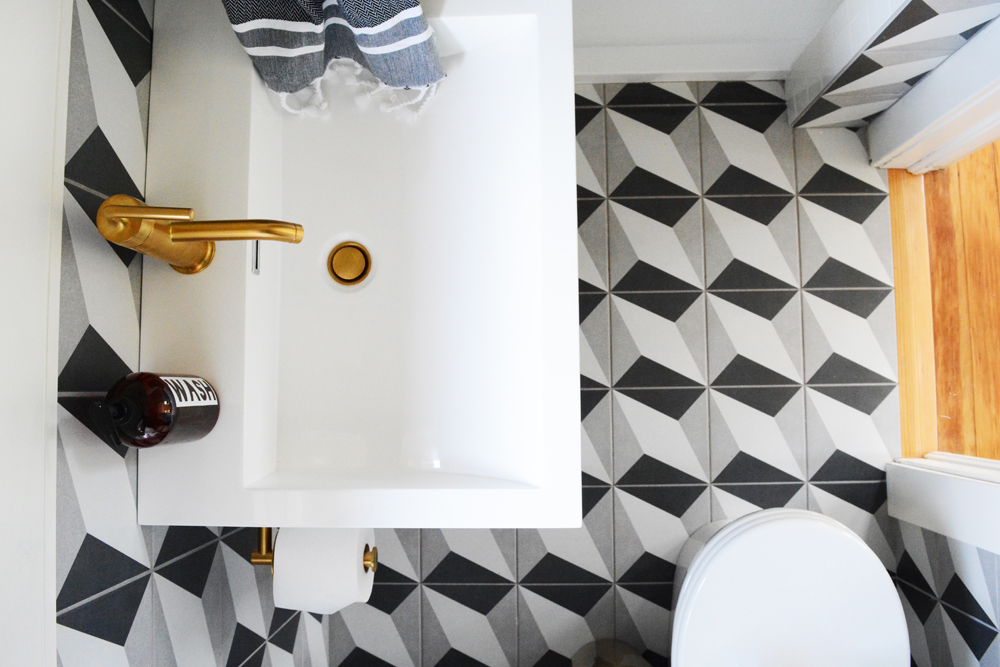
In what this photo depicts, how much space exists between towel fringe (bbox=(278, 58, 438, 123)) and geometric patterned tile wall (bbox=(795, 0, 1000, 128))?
0.79 m

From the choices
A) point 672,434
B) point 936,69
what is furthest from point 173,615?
point 936,69

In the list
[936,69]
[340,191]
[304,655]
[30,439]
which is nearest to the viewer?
[30,439]

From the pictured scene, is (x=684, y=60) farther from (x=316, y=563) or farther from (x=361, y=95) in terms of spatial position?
(x=316, y=563)

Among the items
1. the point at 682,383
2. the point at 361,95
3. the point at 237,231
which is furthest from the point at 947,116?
the point at 237,231

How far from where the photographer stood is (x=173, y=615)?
0.79 metres

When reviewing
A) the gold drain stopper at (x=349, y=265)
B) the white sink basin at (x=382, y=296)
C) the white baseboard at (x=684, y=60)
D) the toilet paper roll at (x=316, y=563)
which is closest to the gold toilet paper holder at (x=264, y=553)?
the toilet paper roll at (x=316, y=563)

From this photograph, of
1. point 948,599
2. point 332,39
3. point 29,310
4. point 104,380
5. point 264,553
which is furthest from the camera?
point 948,599

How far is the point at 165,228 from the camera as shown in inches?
25.1

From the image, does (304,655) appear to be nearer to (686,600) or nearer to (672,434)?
(686,600)

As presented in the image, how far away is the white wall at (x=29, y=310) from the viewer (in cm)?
53

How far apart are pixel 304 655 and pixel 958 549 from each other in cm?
134

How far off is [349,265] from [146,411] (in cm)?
34

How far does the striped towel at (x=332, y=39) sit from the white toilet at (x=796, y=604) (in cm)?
88

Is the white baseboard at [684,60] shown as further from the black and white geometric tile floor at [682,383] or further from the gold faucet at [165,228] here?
the gold faucet at [165,228]
